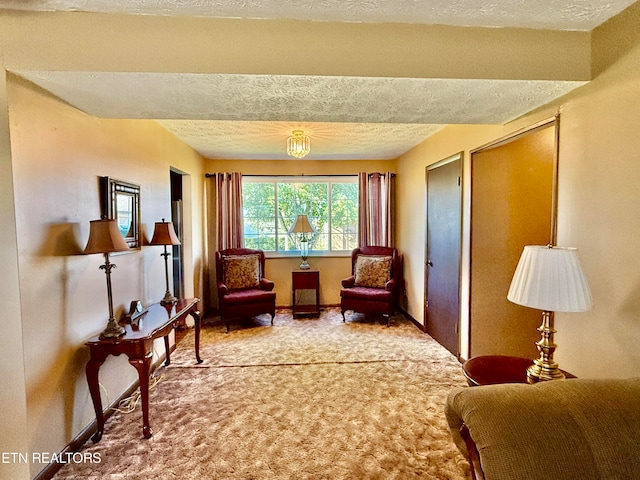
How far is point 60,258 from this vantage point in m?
1.85

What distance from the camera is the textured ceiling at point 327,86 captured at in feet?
4.76

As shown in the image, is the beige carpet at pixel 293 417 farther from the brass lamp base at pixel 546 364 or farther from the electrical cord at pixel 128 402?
the brass lamp base at pixel 546 364

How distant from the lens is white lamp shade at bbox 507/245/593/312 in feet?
4.41

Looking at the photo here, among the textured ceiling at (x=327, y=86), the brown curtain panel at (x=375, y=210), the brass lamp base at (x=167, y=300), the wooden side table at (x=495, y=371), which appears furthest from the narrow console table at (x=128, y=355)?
the brown curtain panel at (x=375, y=210)

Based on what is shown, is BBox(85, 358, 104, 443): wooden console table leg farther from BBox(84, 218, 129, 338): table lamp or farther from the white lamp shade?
the white lamp shade

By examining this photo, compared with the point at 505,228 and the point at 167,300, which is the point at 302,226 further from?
the point at 505,228

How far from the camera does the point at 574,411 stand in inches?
39.0

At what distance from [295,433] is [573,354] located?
1.79 meters

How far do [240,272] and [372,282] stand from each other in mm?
1996

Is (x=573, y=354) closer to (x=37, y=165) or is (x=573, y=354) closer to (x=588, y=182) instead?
(x=588, y=182)

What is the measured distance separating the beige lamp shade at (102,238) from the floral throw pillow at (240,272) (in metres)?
2.50

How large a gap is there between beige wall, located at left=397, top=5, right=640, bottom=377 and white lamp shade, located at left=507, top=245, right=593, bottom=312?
322 millimetres

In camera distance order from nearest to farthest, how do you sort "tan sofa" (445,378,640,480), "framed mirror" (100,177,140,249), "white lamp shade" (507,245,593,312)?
1. "tan sofa" (445,378,640,480)
2. "white lamp shade" (507,245,593,312)
3. "framed mirror" (100,177,140,249)

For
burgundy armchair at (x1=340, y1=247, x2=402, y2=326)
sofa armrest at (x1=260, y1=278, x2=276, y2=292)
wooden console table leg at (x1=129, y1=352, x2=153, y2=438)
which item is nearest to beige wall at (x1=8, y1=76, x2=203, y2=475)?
wooden console table leg at (x1=129, y1=352, x2=153, y2=438)
